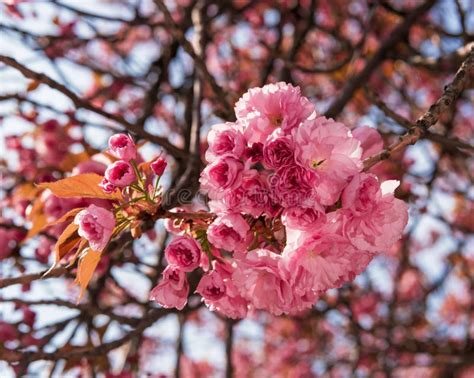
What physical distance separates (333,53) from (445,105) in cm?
354

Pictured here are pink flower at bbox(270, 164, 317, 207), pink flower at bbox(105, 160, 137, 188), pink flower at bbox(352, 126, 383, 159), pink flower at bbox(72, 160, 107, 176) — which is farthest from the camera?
pink flower at bbox(72, 160, 107, 176)

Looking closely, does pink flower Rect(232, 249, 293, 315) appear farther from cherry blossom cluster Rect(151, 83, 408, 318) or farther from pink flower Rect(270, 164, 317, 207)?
pink flower Rect(270, 164, 317, 207)

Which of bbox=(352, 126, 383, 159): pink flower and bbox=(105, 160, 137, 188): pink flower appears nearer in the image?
bbox=(105, 160, 137, 188): pink flower

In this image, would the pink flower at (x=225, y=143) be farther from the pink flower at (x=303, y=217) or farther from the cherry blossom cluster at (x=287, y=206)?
the pink flower at (x=303, y=217)

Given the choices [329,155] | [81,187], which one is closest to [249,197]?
[329,155]

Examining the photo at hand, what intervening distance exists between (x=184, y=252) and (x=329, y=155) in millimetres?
350

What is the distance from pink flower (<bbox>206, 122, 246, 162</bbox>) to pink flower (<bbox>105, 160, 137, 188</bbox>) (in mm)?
174

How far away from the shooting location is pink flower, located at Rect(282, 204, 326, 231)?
1.17 metres

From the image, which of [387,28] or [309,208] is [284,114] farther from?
[387,28]

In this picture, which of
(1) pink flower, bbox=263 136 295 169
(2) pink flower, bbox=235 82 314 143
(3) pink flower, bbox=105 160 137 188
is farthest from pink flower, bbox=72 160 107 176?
(1) pink flower, bbox=263 136 295 169

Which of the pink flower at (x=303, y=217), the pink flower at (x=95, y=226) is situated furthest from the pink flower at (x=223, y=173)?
the pink flower at (x=95, y=226)

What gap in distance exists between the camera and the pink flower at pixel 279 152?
1.19 m

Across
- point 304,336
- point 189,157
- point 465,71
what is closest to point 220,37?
point 304,336

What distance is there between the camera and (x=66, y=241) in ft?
4.67
